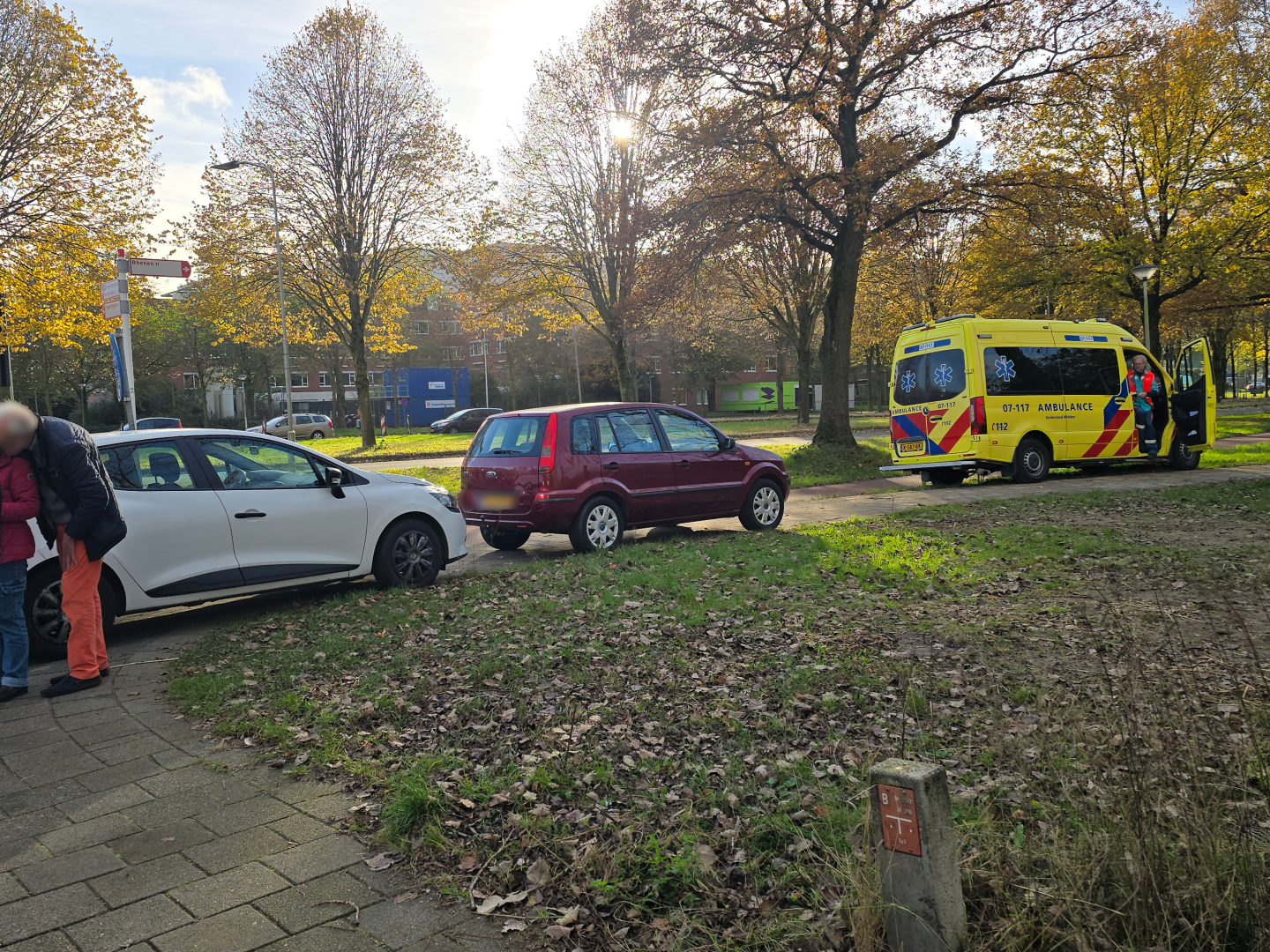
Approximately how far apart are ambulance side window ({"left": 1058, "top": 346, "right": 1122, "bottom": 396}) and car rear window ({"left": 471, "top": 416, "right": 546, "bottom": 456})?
35.4ft

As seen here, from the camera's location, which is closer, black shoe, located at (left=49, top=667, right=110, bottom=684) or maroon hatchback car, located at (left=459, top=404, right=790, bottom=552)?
black shoe, located at (left=49, top=667, right=110, bottom=684)

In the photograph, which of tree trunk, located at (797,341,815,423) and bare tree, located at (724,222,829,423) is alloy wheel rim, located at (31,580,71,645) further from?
tree trunk, located at (797,341,815,423)

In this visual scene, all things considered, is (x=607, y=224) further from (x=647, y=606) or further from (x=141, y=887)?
(x=141, y=887)

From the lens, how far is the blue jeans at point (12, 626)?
5.27 m

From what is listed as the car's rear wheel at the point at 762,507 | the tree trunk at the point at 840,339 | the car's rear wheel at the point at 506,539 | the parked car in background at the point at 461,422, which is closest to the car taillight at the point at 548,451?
the car's rear wheel at the point at 506,539

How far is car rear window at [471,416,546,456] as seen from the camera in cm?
969

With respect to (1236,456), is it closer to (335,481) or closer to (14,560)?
(335,481)

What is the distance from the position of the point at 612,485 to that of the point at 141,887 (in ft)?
23.5

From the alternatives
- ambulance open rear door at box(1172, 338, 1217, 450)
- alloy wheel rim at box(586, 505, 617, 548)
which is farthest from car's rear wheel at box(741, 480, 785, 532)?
ambulance open rear door at box(1172, 338, 1217, 450)

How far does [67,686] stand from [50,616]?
104cm

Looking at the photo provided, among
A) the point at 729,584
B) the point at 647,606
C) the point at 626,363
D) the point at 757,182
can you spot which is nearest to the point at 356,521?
the point at 647,606

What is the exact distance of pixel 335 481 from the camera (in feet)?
25.2

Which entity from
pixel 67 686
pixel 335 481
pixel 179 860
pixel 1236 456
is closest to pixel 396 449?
pixel 335 481

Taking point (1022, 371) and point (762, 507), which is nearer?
point (762, 507)
